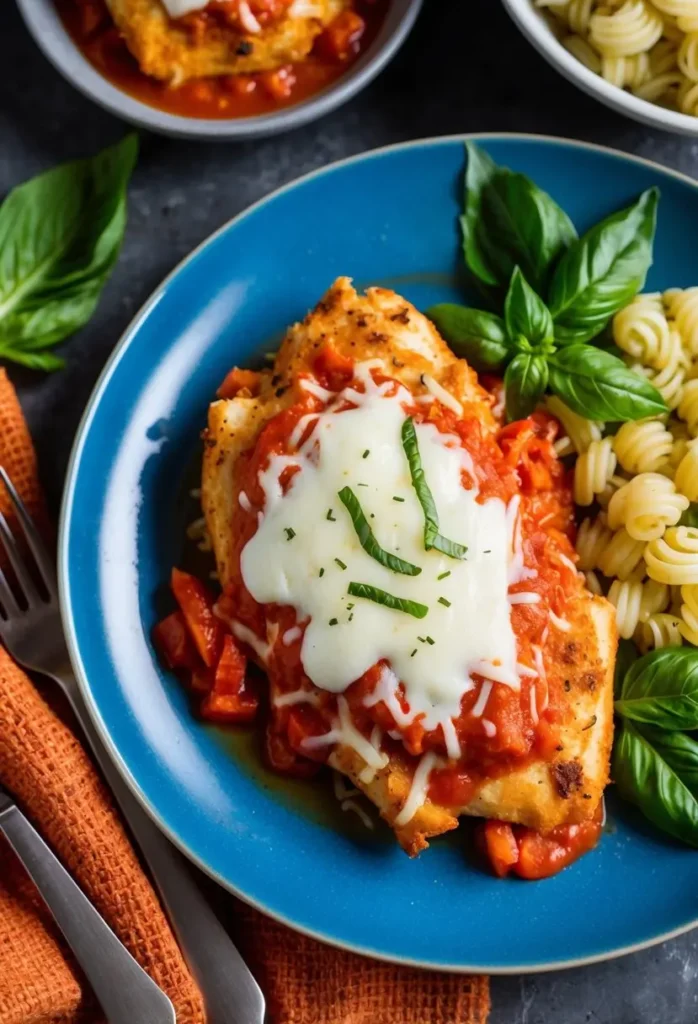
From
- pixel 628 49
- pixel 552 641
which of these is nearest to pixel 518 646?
pixel 552 641

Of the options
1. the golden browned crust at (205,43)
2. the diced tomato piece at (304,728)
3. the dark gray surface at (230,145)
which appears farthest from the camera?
the dark gray surface at (230,145)

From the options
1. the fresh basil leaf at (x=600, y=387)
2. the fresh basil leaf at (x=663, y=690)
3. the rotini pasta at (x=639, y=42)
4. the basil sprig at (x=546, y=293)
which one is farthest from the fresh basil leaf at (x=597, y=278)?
the fresh basil leaf at (x=663, y=690)

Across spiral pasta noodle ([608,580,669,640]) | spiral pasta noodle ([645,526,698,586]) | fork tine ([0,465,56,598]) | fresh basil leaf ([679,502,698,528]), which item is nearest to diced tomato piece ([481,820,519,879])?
spiral pasta noodle ([608,580,669,640])

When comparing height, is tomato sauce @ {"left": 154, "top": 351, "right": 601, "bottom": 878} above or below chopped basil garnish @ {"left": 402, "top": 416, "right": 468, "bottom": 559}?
below

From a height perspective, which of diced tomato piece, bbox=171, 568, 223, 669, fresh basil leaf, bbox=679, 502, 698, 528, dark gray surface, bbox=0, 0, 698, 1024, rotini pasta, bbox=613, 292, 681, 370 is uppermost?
dark gray surface, bbox=0, 0, 698, 1024

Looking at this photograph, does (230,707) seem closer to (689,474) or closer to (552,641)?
(552,641)

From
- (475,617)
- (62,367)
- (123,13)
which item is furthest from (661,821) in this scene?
(123,13)

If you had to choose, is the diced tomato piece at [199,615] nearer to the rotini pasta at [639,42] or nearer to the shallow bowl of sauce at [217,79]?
the shallow bowl of sauce at [217,79]

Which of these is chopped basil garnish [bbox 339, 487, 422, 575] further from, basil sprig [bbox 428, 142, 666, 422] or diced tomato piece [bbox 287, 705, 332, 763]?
basil sprig [bbox 428, 142, 666, 422]
